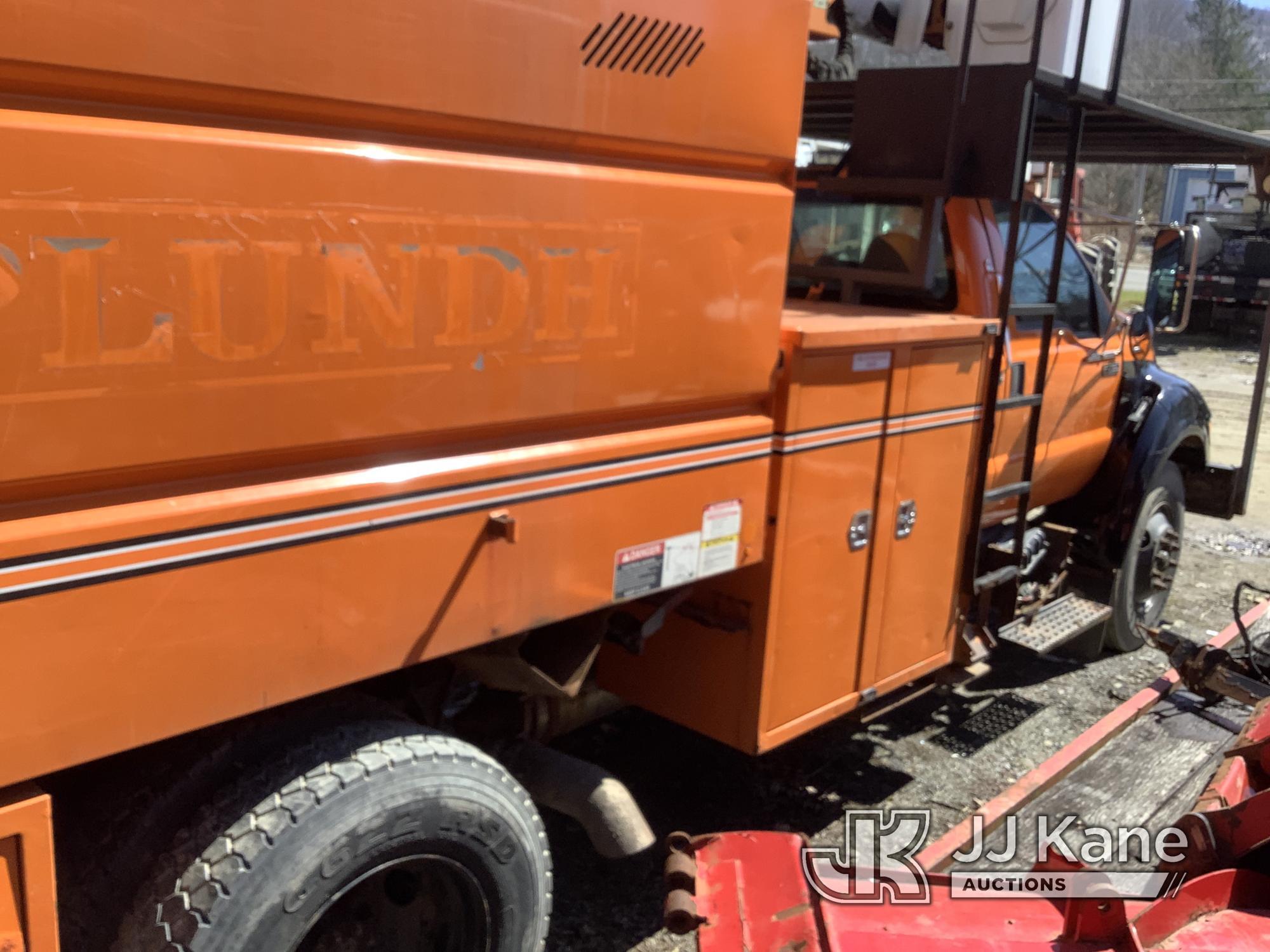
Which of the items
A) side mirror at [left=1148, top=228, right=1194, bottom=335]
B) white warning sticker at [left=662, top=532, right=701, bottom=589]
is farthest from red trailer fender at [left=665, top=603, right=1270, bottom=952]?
side mirror at [left=1148, top=228, right=1194, bottom=335]

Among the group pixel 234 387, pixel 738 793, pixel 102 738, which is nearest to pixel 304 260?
pixel 234 387

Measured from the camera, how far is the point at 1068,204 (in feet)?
13.7

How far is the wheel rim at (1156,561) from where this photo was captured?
18.2ft

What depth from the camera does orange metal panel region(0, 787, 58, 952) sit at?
173 centimetres

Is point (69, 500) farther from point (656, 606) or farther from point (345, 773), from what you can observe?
point (656, 606)

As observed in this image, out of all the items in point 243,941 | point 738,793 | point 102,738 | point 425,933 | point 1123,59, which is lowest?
point 738,793

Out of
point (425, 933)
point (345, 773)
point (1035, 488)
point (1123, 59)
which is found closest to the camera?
point (345, 773)

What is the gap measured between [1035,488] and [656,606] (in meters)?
2.46

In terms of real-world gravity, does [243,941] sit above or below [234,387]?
below

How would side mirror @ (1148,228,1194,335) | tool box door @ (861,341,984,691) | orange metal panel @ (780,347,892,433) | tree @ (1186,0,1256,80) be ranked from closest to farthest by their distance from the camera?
orange metal panel @ (780,347,892,433), tool box door @ (861,341,984,691), side mirror @ (1148,228,1194,335), tree @ (1186,0,1256,80)

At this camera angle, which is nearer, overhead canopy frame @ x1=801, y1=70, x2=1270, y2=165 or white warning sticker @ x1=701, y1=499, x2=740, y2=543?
white warning sticker @ x1=701, y1=499, x2=740, y2=543

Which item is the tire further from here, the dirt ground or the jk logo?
the dirt ground

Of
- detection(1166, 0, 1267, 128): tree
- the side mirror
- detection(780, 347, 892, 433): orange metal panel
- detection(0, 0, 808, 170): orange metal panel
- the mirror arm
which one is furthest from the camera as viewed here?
detection(1166, 0, 1267, 128): tree

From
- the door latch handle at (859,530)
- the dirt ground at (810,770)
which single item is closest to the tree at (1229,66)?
the dirt ground at (810,770)
